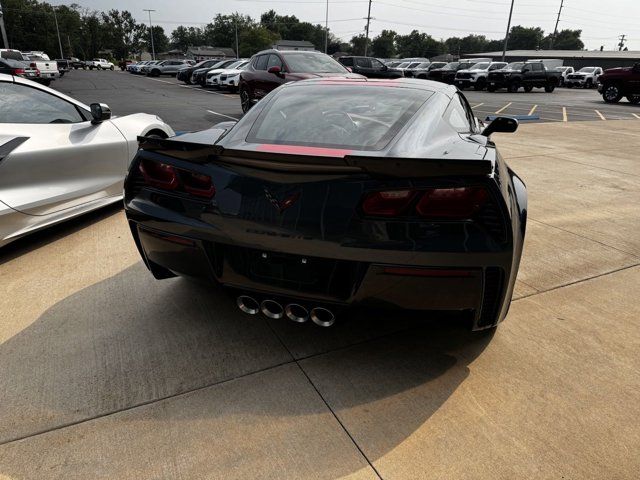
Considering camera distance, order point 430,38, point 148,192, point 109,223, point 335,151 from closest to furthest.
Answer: point 335,151
point 148,192
point 109,223
point 430,38

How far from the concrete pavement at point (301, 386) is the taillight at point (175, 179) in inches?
33.0

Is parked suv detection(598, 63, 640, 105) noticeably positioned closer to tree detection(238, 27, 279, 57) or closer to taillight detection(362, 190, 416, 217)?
taillight detection(362, 190, 416, 217)

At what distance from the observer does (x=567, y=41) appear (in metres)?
132

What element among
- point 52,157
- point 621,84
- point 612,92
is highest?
point 52,157

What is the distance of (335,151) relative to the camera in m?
2.22

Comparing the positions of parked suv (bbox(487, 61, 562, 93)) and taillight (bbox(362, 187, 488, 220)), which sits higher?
taillight (bbox(362, 187, 488, 220))

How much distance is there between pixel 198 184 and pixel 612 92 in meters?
24.6

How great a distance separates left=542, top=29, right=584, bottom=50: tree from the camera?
5157 inches

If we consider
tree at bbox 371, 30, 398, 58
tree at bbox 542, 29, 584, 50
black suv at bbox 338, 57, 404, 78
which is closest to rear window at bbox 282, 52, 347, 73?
black suv at bbox 338, 57, 404, 78

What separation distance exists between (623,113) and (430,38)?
13221 cm

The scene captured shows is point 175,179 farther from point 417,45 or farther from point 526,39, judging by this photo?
point 526,39

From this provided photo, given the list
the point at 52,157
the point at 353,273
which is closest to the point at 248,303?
the point at 353,273

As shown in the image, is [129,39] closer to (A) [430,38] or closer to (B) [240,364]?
(A) [430,38]

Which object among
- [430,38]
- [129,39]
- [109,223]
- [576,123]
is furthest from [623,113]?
[129,39]
